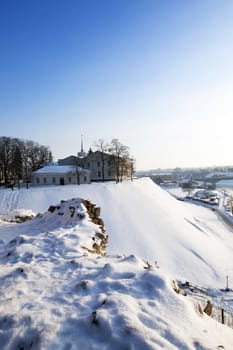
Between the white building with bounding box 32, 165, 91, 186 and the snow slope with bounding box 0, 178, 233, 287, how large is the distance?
9.25 m

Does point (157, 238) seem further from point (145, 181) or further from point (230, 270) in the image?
point (145, 181)

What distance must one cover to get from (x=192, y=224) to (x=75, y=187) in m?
17.5

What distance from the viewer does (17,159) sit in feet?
162

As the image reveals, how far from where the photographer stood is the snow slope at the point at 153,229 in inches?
886

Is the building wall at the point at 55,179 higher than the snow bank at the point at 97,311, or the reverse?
the building wall at the point at 55,179

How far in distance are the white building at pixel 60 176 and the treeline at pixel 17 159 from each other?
2160 millimetres

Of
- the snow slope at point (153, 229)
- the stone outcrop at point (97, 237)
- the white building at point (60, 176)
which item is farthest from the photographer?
the white building at point (60, 176)

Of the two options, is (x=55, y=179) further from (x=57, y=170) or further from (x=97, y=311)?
(x=97, y=311)

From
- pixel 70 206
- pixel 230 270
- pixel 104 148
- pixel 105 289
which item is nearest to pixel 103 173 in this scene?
pixel 104 148

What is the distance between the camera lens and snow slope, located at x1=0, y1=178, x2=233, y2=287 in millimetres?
22500

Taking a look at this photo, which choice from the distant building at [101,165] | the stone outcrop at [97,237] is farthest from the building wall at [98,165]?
the stone outcrop at [97,237]

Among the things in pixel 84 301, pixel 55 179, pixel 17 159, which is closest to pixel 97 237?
pixel 84 301

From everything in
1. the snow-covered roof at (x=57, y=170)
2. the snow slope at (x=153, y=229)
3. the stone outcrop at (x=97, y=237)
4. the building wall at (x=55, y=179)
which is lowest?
the snow slope at (x=153, y=229)

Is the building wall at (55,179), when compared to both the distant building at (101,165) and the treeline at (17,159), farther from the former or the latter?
the distant building at (101,165)
